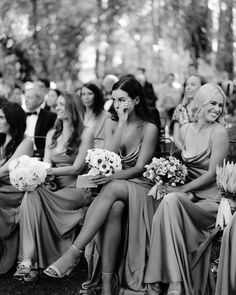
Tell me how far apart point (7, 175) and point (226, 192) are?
2.54 metres

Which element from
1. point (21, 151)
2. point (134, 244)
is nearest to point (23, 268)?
point (134, 244)

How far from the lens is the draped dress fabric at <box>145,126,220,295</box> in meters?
4.42

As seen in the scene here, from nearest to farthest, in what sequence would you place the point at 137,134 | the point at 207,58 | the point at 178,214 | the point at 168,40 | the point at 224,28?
the point at 178,214
the point at 137,134
the point at 224,28
the point at 207,58
the point at 168,40

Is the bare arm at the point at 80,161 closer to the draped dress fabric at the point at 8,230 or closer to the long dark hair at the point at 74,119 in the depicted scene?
the long dark hair at the point at 74,119

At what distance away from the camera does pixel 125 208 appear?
197 inches

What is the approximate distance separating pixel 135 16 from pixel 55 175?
1832 centimetres

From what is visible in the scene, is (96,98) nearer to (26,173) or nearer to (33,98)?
(33,98)

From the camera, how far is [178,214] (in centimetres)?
447

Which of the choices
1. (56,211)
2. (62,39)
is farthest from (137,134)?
(62,39)

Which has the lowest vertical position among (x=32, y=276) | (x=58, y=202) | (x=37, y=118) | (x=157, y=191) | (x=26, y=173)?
(x=32, y=276)

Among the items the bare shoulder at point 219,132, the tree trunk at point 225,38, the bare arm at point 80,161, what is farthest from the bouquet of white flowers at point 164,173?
the tree trunk at point 225,38

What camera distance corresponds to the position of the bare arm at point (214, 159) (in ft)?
16.5

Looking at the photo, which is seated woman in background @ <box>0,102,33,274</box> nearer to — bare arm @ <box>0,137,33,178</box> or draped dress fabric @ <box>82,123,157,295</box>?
bare arm @ <box>0,137,33,178</box>

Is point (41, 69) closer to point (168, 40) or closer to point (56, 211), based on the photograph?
point (168, 40)
